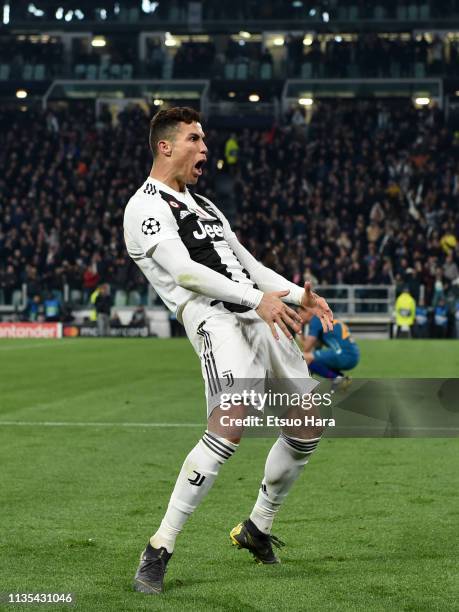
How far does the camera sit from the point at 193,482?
17.7 ft

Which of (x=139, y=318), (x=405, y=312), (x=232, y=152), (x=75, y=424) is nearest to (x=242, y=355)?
(x=75, y=424)

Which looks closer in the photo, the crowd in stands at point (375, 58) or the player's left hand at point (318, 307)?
the player's left hand at point (318, 307)

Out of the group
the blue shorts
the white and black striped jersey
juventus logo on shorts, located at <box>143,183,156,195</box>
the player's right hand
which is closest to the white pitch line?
the blue shorts

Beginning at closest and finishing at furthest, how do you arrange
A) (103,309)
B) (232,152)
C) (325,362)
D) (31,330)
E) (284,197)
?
(325,362), (31,330), (103,309), (284,197), (232,152)

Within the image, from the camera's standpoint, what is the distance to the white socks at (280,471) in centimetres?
583

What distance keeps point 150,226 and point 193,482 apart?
50.2 inches

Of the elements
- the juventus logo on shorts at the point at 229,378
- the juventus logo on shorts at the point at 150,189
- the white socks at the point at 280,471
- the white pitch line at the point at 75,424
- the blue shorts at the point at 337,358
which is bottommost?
the white pitch line at the point at 75,424

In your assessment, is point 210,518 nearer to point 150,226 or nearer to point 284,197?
point 150,226

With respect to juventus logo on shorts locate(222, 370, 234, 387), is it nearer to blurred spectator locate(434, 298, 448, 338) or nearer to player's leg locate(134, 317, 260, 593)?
player's leg locate(134, 317, 260, 593)

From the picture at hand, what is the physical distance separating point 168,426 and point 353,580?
22.7 feet

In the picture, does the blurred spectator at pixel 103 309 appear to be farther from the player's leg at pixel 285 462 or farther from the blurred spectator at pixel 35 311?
the player's leg at pixel 285 462

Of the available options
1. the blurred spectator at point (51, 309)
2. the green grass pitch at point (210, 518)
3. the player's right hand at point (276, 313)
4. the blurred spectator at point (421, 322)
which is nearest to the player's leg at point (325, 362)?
the green grass pitch at point (210, 518)

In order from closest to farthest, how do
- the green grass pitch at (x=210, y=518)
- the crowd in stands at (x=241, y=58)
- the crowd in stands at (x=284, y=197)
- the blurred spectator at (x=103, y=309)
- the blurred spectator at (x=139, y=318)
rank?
the green grass pitch at (x=210, y=518) < the blurred spectator at (x=103, y=309) < the blurred spectator at (x=139, y=318) < the crowd in stands at (x=284, y=197) < the crowd in stands at (x=241, y=58)

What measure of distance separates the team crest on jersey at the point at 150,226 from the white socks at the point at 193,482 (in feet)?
3.41
